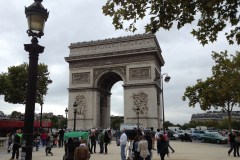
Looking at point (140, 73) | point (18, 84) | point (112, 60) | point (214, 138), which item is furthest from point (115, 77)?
point (214, 138)

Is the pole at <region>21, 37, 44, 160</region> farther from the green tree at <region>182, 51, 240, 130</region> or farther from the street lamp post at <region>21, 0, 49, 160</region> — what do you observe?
the green tree at <region>182, 51, 240, 130</region>

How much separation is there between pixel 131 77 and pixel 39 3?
129 feet

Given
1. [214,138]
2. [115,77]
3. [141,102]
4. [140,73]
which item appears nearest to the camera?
[214,138]

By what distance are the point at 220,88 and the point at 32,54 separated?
3606 centimetres

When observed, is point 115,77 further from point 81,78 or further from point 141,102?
point 141,102

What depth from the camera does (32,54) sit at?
6094 mm

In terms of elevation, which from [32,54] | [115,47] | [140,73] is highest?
[115,47]

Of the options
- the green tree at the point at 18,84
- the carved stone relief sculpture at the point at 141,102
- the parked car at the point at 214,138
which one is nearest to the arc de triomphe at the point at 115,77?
the carved stone relief sculpture at the point at 141,102

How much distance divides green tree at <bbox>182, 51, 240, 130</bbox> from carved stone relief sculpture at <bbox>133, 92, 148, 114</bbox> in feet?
23.0

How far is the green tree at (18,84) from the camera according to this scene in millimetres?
47422

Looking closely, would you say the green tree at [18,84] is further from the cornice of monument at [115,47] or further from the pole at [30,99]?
the pole at [30,99]

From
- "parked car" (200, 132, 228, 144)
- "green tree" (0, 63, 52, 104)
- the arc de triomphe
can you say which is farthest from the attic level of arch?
"parked car" (200, 132, 228, 144)

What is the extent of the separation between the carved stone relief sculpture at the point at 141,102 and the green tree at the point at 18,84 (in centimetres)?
1487

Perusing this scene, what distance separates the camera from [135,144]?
1230cm
